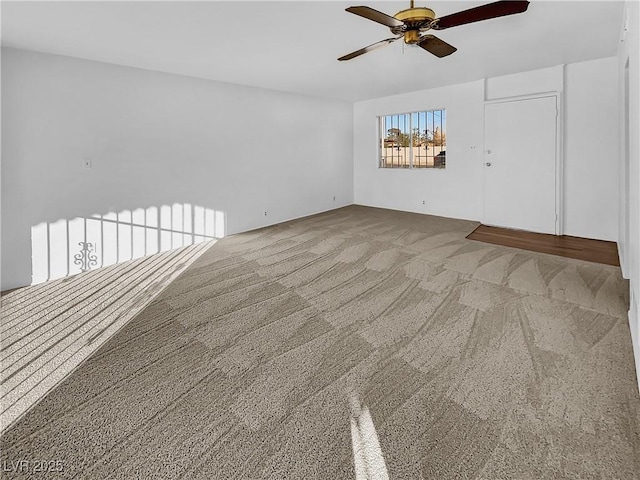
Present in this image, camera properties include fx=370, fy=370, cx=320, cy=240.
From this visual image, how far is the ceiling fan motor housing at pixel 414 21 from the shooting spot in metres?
2.48

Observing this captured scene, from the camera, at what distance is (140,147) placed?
15.2 ft

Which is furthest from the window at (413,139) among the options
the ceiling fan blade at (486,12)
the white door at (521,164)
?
the ceiling fan blade at (486,12)

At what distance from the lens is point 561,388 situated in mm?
1954

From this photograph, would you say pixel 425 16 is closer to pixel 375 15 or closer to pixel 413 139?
pixel 375 15

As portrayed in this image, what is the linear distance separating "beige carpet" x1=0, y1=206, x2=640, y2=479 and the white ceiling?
7.75ft

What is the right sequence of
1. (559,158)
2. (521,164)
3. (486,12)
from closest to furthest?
(486,12)
(559,158)
(521,164)

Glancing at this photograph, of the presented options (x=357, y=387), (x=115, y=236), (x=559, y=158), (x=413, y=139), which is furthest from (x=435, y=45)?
(x=413, y=139)

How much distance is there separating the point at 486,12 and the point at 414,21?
1.50 feet

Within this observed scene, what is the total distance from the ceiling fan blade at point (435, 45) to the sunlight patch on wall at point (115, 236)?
12.2 ft

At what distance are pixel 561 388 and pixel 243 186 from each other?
5012 millimetres

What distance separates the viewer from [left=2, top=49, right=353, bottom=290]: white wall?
371 cm

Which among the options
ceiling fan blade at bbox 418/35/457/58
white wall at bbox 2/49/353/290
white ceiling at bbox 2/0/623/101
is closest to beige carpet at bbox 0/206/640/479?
white wall at bbox 2/49/353/290

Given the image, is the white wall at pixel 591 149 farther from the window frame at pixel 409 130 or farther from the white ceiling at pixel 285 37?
the window frame at pixel 409 130

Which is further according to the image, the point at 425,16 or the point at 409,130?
the point at 409,130
